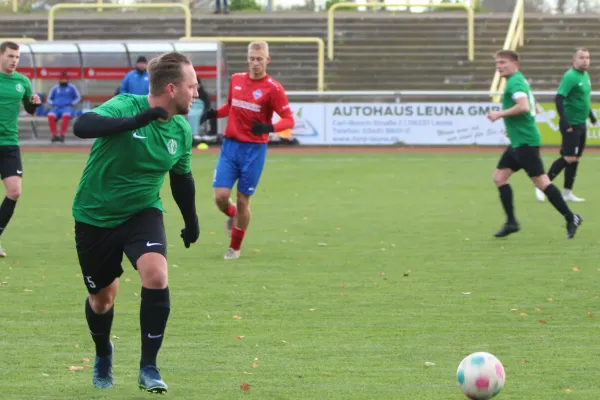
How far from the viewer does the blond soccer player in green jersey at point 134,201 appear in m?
5.46

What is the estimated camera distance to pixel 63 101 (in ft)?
91.2

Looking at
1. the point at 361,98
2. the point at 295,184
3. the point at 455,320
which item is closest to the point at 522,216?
the point at 295,184

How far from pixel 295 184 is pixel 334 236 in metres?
6.45

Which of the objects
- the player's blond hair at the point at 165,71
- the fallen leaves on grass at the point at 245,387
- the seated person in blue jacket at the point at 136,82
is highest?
the player's blond hair at the point at 165,71

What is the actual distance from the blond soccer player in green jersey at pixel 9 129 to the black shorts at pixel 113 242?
529cm

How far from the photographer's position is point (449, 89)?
105 feet

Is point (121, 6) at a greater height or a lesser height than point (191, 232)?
greater

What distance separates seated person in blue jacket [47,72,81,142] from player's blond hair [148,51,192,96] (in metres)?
22.9

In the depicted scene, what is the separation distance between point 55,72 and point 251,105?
65.5 ft

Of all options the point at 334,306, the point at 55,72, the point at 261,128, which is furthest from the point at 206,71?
the point at 334,306

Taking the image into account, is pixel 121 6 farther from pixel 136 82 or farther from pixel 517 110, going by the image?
pixel 517 110

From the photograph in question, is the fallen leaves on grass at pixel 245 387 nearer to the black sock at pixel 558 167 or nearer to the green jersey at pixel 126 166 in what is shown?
the green jersey at pixel 126 166

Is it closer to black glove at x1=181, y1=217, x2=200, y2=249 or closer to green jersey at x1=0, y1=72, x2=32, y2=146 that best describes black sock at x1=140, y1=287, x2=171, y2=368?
black glove at x1=181, y1=217, x2=200, y2=249

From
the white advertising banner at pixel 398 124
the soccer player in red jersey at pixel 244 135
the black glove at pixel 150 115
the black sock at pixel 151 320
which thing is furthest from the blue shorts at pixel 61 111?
the black glove at pixel 150 115
